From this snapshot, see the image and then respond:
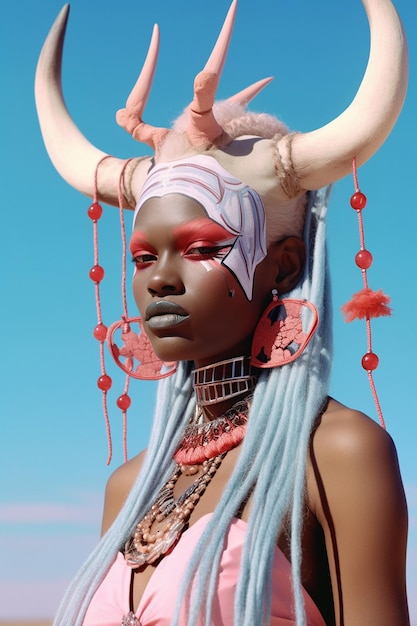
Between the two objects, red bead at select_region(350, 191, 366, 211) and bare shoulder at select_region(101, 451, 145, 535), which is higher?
red bead at select_region(350, 191, 366, 211)

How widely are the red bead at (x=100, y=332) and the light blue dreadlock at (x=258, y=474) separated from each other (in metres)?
0.32

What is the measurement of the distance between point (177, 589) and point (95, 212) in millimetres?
1469

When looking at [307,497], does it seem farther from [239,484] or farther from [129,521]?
[129,521]

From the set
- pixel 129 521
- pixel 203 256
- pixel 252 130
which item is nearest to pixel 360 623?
pixel 129 521

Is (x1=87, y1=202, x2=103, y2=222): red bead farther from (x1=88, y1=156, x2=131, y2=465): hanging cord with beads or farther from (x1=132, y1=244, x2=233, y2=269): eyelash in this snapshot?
(x1=132, y1=244, x2=233, y2=269): eyelash

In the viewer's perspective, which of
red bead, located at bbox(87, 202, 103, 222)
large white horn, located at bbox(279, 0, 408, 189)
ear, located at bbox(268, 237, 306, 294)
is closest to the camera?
large white horn, located at bbox(279, 0, 408, 189)

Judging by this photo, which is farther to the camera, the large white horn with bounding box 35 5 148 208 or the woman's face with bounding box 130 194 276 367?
the large white horn with bounding box 35 5 148 208

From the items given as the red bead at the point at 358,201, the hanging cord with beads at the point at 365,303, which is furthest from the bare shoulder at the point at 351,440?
the red bead at the point at 358,201

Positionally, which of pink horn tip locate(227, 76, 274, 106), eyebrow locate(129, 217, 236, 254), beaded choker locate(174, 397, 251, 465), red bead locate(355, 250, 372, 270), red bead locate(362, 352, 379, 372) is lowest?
beaded choker locate(174, 397, 251, 465)

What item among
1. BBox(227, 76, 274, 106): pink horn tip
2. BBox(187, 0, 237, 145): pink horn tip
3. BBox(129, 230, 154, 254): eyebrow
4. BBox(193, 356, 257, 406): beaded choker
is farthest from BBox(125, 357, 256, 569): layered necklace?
BBox(227, 76, 274, 106): pink horn tip

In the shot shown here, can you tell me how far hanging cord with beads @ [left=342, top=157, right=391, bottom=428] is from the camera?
3.37 metres

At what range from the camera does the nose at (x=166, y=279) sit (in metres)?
3.40

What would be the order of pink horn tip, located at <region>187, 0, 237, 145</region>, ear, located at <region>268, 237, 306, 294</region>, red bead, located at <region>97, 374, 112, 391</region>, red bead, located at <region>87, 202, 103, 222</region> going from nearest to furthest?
pink horn tip, located at <region>187, 0, 237, 145</region> < ear, located at <region>268, 237, 306, 294</region> < red bead, located at <region>97, 374, 112, 391</region> < red bead, located at <region>87, 202, 103, 222</region>

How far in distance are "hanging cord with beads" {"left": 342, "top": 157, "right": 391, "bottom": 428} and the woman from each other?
12 cm
